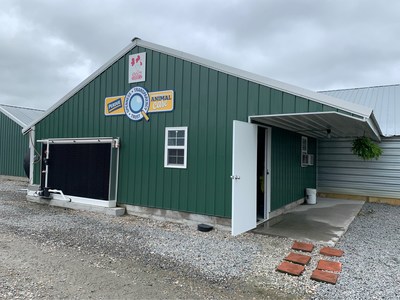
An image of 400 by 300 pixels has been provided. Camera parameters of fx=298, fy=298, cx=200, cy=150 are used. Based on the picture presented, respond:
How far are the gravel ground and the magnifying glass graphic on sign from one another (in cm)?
250

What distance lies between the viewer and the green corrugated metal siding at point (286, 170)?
7230 mm

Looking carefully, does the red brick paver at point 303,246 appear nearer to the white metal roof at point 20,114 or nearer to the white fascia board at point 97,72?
the white fascia board at point 97,72

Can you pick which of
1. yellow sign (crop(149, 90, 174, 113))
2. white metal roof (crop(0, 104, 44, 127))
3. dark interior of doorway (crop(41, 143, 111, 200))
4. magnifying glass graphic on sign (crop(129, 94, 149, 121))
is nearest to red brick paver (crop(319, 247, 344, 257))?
yellow sign (crop(149, 90, 174, 113))

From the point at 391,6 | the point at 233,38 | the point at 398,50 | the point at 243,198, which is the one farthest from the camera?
the point at 398,50

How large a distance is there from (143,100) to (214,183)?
273 cm

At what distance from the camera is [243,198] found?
→ 5586mm

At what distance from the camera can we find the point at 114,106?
764 cm

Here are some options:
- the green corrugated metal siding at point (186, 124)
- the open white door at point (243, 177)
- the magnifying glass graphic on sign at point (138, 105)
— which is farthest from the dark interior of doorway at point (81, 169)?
the open white door at point (243, 177)

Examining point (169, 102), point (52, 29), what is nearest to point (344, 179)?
point (169, 102)

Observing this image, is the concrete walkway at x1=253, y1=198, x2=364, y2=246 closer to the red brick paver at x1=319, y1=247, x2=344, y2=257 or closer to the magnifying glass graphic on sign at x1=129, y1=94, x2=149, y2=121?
the red brick paver at x1=319, y1=247, x2=344, y2=257

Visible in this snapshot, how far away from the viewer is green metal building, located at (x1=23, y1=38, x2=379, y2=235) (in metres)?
5.57

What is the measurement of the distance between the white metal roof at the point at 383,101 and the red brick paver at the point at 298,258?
8.06 metres

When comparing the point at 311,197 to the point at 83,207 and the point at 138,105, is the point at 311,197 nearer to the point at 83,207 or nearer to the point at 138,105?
the point at 138,105

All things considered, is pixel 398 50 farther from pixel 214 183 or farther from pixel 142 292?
pixel 142 292
